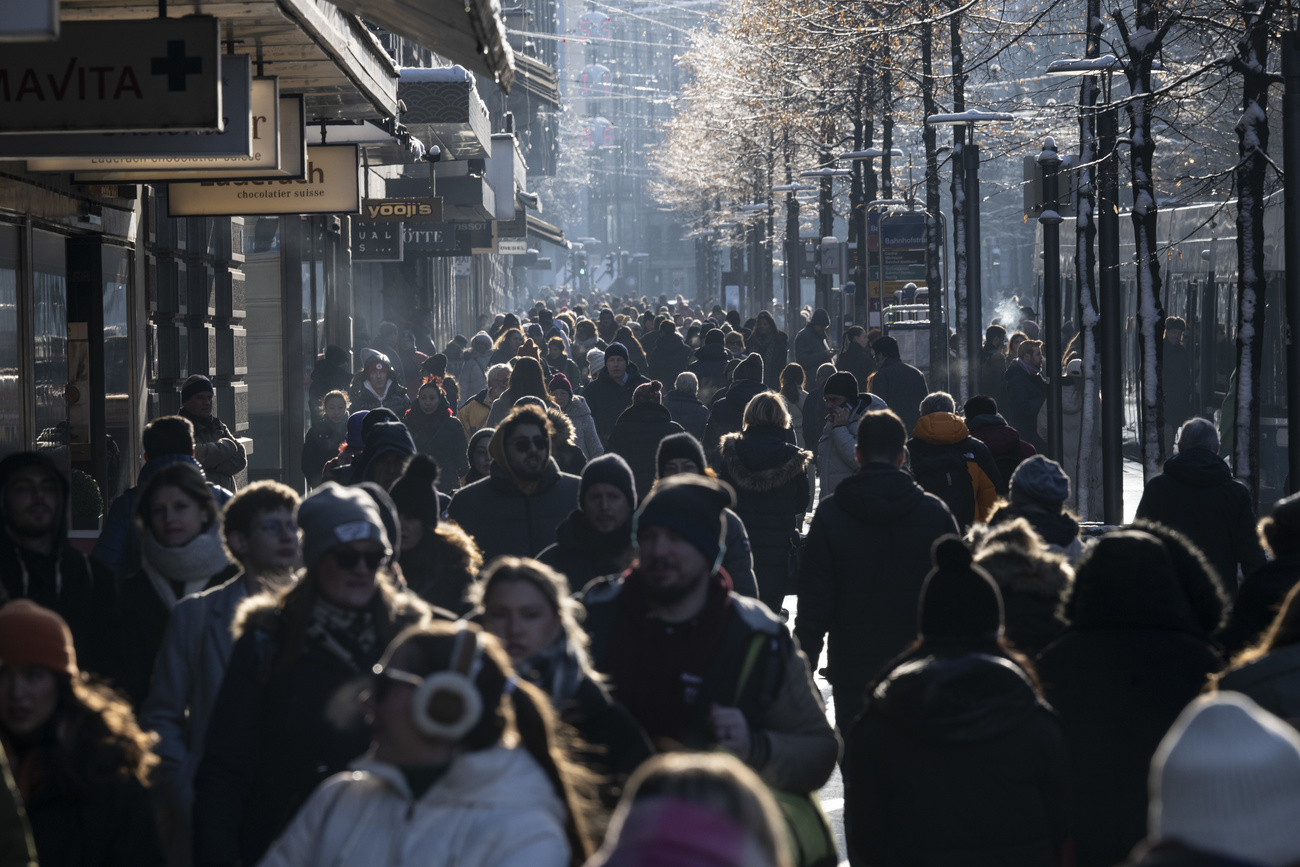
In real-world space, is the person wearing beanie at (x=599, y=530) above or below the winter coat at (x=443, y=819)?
above

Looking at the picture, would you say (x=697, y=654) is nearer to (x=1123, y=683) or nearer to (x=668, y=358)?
(x=1123, y=683)

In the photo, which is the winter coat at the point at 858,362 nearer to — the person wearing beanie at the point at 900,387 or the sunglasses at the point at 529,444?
the person wearing beanie at the point at 900,387

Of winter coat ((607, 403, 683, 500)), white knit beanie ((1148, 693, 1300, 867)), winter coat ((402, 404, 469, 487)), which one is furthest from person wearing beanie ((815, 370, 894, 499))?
white knit beanie ((1148, 693, 1300, 867))

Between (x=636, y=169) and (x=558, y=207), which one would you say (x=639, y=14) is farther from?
(x=558, y=207)

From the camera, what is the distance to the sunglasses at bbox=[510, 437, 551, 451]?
8.27m

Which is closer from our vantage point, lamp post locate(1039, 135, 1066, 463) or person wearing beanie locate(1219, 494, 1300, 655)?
person wearing beanie locate(1219, 494, 1300, 655)

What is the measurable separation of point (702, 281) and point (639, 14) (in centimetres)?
6254

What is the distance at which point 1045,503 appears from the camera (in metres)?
7.53

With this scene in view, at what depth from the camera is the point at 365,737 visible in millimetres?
4633

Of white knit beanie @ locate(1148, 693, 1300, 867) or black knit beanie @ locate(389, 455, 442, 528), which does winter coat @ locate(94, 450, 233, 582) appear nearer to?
black knit beanie @ locate(389, 455, 442, 528)

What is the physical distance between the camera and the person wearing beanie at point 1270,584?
5902mm

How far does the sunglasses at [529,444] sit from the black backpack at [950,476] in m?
2.66

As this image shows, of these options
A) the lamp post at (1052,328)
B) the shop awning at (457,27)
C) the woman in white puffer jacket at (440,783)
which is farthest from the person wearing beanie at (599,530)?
the lamp post at (1052,328)

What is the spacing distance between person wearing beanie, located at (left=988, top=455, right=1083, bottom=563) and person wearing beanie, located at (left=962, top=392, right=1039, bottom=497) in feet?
11.0
